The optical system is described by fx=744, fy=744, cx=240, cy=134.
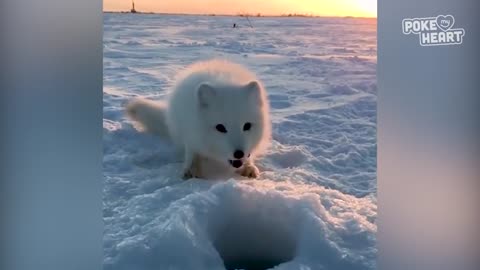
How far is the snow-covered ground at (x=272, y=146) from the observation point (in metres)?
1.82

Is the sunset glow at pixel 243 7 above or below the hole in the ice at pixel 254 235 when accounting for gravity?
above

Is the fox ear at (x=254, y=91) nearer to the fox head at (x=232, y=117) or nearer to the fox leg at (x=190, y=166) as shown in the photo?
the fox head at (x=232, y=117)

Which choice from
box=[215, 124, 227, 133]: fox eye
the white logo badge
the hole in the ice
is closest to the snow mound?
the hole in the ice

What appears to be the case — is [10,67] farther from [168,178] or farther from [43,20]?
[168,178]

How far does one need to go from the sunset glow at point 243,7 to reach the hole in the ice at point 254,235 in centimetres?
49

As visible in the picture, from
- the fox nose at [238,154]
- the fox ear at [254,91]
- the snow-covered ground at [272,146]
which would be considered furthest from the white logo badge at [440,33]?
the fox nose at [238,154]

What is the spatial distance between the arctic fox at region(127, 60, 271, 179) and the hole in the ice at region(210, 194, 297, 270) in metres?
A: 0.10

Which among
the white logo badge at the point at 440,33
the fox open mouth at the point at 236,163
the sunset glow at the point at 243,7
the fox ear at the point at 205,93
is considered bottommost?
the fox open mouth at the point at 236,163

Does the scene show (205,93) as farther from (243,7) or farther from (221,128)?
(243,7)

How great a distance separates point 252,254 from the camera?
1.85m

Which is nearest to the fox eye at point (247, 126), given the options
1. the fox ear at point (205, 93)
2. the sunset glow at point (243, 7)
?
the fox ear at point (205, 93)

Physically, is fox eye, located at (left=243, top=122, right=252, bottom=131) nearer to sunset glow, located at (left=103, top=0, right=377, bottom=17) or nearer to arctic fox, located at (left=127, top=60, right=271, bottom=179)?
arctic fox, located at (left=127, top=60, right=271, bottom=179)

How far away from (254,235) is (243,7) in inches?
22.5

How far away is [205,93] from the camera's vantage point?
71.1 inches
